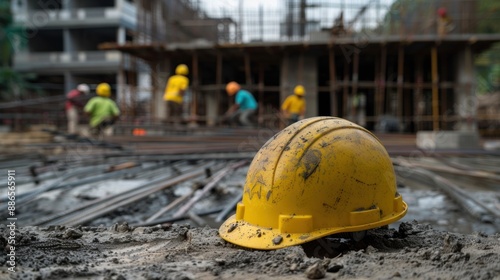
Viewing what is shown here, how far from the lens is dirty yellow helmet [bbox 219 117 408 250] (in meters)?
2.57

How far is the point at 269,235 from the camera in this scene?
263cm

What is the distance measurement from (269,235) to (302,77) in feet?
41.7

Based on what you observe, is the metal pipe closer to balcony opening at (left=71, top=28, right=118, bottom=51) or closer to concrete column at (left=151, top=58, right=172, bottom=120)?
concrete column at (left=151, top=58, right=172, bottom=120)

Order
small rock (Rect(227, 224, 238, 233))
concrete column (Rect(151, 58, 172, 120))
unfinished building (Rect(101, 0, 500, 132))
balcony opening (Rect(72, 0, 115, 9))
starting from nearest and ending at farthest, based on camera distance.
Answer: small rock (Rect(227, 224, 238, 233)) → unfinished building (Rect(101, 0, 500, 132)) → concrete column (Rect(151, 58, 172, 120)) → balcony opening (Rect(72, 0, 115, 9))

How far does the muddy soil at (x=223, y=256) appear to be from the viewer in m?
2.19

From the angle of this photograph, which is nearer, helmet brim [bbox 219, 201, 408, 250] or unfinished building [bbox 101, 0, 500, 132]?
helmet brim [bbox 219, 201, 408, 250]

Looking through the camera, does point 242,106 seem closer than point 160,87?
Yes

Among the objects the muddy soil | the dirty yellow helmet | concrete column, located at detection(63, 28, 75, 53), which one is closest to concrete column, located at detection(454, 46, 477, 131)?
the muddy soil

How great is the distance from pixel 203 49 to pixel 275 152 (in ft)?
40.4

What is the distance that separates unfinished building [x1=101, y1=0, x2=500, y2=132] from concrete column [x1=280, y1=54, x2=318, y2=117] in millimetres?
35

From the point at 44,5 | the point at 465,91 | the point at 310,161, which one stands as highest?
the point at 44,5

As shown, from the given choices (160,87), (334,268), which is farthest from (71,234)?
(160,87)

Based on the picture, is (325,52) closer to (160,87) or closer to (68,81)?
(160,87)

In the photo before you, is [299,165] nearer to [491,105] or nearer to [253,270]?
[253,270]
